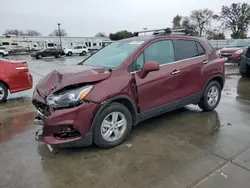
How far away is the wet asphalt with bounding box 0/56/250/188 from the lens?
2.57 metres

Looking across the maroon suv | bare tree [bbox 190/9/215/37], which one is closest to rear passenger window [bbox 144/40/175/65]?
the maroon suv

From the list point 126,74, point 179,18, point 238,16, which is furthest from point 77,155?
point 179,18

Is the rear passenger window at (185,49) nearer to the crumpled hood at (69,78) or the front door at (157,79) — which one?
the front door at (157,79)

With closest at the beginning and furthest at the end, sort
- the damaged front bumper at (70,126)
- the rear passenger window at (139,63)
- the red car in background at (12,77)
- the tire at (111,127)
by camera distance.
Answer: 1. the damaged front bumper at (70,126)
2. the tire at (111,127)
3. the rear passenger window at (139,63)
4. the red car in background at (12,77)

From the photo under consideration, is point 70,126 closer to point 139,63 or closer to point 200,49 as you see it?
point 139,63

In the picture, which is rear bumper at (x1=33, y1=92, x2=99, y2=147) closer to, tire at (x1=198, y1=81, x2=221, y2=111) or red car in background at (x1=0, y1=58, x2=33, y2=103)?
tire at (x1=198, y1=81, x2=221, y2=111)

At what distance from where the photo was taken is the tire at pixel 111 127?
10.2 feet

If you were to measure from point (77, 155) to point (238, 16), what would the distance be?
54.8 metres

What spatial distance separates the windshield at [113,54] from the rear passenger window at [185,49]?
814mm

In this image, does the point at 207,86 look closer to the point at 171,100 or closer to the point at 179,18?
the point at 171,100

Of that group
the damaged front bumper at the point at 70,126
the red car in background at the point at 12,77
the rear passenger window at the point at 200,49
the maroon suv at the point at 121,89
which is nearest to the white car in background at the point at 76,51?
the red car in background at the point at 12,77

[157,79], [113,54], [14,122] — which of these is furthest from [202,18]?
[14,122]

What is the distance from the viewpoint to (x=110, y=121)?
327 cm

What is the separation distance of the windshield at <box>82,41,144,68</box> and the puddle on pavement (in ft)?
5.78
